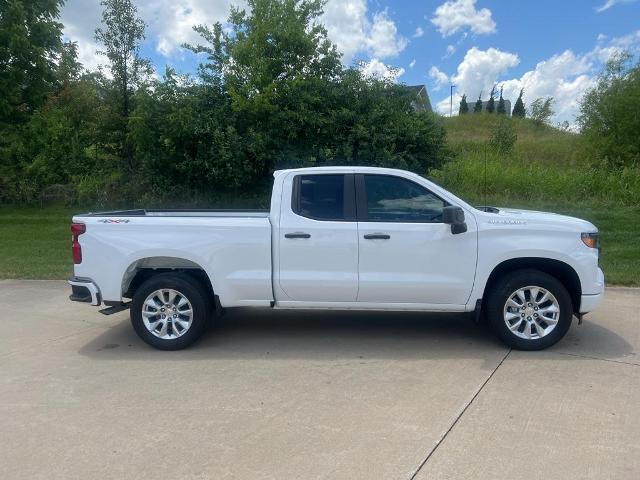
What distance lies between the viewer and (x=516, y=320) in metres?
5.50

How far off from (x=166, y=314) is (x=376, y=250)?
2273 mm

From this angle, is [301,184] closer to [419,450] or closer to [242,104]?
[419,450]

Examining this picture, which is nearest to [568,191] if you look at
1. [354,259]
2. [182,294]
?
[354,259]

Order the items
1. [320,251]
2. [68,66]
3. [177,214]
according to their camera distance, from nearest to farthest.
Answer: [320,251], [177,214], [68,66]

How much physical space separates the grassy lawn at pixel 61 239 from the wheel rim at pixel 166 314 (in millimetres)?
4662

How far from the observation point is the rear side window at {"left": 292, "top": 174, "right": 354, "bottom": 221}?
221 inches

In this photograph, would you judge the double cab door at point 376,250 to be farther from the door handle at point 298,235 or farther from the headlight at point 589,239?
the headlight at point 589,239

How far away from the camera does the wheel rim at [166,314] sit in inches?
223

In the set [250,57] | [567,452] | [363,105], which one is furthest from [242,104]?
[567,452]

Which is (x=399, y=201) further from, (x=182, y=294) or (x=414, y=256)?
Answer: (x=182, y=294)

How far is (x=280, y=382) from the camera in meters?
4.77

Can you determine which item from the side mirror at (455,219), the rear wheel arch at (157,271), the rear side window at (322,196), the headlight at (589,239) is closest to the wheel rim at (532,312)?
the headlight at (589,239)

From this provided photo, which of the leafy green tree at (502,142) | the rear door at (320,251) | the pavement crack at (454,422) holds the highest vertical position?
the leafy green tree at (502,142)

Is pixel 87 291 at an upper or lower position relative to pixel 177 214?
lower
